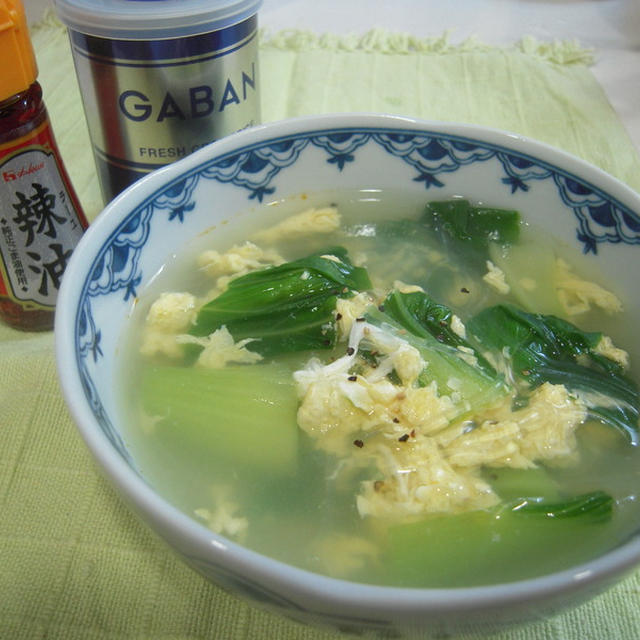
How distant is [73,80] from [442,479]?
204 centimetres

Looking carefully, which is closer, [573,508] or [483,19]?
[573,508]

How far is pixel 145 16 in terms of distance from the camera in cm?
127

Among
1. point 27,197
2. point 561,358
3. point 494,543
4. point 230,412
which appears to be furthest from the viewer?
point 27,197

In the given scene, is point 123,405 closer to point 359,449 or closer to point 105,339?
point 105,339

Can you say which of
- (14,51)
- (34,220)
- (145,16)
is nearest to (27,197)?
(34,220)

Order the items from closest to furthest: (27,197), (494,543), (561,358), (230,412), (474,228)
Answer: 1. (494,543)
2. (230,412)
3. (561,358)
4. (27,197)
5. (474,228)

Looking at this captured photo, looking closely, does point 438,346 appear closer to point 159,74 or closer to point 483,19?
point 159,74

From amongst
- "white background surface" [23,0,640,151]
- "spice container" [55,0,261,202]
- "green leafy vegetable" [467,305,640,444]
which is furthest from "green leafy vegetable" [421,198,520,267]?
"white background surface" [23,0,640,151]

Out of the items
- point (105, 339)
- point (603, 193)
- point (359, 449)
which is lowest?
point (359, 449)

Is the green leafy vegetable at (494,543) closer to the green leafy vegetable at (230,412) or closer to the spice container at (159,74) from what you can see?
the green leafy vegetable at (230,412)

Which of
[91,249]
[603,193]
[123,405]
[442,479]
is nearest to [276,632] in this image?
[442,479]

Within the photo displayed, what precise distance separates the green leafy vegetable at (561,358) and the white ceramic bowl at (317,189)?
11 centimetres

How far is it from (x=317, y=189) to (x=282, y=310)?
1.39ft

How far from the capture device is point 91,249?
3.39 feet
